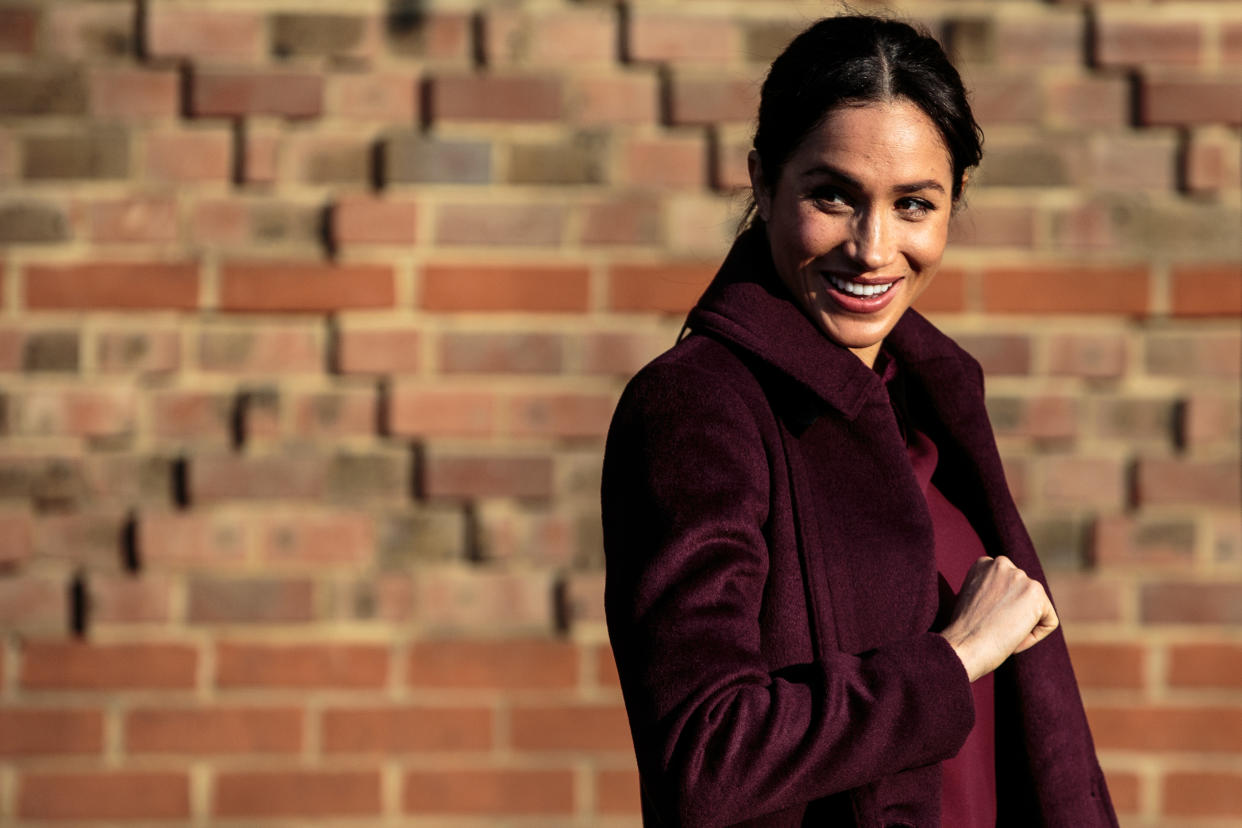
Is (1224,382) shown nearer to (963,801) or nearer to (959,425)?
(959,425)

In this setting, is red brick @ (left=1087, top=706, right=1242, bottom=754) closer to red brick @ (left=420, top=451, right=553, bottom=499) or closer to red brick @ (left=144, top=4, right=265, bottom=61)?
red brick @ (left=420, top=451, right=553, bottom=499)

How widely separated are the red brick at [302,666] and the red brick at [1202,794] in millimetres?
1429

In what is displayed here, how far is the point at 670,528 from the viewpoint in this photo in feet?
4.54

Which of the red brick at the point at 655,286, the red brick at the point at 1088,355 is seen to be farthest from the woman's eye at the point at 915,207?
the red brick at the point at 1088,355

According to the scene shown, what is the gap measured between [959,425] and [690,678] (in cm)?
65

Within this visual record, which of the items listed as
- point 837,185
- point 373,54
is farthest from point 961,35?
point 837,185

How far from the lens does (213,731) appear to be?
2.62 meters

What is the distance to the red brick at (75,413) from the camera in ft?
8.52

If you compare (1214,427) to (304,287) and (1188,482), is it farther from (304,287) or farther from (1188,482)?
(304,287)

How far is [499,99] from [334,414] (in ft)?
2.08

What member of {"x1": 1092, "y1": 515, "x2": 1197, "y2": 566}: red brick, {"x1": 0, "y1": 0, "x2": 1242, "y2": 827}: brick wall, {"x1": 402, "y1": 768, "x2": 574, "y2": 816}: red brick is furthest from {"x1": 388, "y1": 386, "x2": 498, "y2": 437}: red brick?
{"x1": 1092, "y1": 515, "x2": 1197, "y2": 566}: red brick

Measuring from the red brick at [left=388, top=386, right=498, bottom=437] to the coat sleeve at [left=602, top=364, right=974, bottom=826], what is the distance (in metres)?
1.17

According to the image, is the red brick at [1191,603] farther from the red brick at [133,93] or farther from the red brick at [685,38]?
the red brick at [133,93]

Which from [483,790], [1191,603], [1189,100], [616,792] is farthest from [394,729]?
[1189,100]
